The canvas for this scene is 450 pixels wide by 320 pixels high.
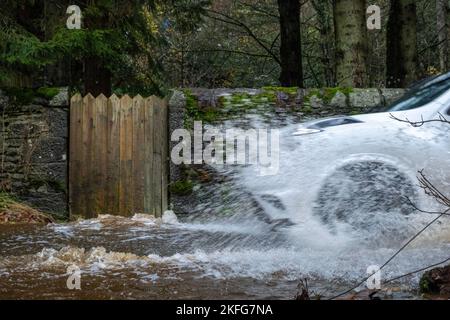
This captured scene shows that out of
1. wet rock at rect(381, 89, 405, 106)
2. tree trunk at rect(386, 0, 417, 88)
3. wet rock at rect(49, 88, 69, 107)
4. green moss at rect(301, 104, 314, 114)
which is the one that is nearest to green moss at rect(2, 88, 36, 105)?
wet rock at rect(49, 88, 69, 107)

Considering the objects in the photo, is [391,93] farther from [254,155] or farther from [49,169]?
[49,169]

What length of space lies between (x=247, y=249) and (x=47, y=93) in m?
4.67

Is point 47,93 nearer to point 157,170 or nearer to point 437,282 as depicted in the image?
point 157,170

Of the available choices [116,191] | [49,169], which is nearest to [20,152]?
[49,169]

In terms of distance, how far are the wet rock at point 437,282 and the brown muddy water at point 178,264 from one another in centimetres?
10

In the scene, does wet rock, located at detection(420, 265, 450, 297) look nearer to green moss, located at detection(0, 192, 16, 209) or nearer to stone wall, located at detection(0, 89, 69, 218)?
stone wall, located at detection(0, 89, 69, 218)

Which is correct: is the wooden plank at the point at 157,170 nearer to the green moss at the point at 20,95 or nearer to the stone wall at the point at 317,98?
the stone wall at the point at 317,98

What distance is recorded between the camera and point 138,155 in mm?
8984

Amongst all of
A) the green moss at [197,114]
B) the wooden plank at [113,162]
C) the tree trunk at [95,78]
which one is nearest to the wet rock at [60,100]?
the wooden plank at [113,162]

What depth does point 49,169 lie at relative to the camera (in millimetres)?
8977

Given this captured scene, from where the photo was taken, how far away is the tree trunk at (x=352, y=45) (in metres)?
10.0

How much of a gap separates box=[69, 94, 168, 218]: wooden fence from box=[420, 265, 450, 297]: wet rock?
5.61m

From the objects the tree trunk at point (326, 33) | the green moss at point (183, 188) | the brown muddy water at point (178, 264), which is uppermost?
the tree trunk at point (326, 33)

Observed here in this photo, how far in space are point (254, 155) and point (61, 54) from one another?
382cm
